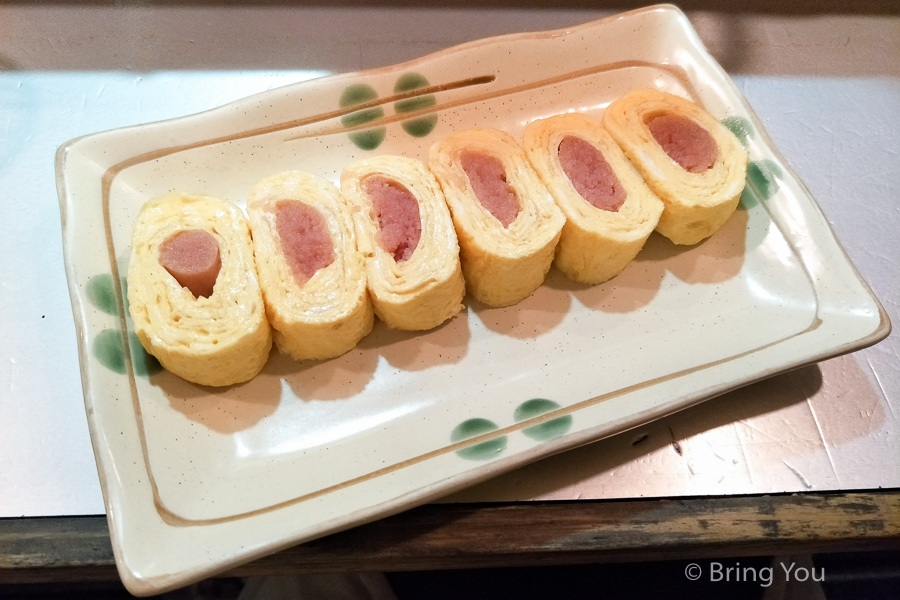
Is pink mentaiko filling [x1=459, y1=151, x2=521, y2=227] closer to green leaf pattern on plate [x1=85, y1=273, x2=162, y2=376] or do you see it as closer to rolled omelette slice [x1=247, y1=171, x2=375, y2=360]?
rolled omelette slice [x1=247, y1=171, x2=375, y2=360]

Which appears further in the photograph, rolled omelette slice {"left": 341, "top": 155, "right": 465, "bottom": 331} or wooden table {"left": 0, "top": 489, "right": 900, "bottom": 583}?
rolled omelette slice {"left": 341, "top": 155, "right": 465, "bottom": 331}

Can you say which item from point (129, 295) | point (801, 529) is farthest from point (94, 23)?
point (801, 529)

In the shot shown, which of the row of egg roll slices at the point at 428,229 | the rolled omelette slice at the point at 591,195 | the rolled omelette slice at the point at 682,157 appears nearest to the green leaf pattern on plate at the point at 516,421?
the row of egg roll slices at the point at 428,229

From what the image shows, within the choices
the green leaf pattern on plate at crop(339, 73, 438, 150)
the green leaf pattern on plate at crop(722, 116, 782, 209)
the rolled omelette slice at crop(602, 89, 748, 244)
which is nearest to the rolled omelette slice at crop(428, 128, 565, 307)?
the green leaf pattern on plate at crop(339, 73, 438, 150)

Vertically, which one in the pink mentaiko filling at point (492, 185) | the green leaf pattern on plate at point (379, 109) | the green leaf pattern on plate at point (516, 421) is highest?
the green leaf pattern on plate at point (379, 109)

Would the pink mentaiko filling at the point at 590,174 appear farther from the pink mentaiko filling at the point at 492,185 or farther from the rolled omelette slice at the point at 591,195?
the pink mentaiko filling at the point at 492,185

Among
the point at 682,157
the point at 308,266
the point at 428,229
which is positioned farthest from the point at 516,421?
the point at 682,157

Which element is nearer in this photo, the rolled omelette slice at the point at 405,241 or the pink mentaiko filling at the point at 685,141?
the rolled omelette slice at the point at 405,241
